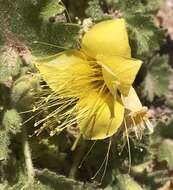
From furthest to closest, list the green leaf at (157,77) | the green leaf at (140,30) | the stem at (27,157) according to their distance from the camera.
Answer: the green leaf at (157,77), the green leaf at (140,30), the stem at (27,157)

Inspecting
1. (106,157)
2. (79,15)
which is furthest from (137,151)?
(79,15)

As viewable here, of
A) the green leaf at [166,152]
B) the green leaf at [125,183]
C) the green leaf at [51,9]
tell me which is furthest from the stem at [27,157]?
the green leaf at [166,152]

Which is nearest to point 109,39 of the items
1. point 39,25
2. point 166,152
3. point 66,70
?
point 66,70

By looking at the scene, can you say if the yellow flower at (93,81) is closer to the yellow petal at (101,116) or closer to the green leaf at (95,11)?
the yellow petal at (101,116)

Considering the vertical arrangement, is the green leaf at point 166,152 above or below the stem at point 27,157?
below

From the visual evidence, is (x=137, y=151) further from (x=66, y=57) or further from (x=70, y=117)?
(x=66, y=57)

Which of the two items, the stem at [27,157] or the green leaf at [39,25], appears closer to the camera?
the green leaf at [39,25]
